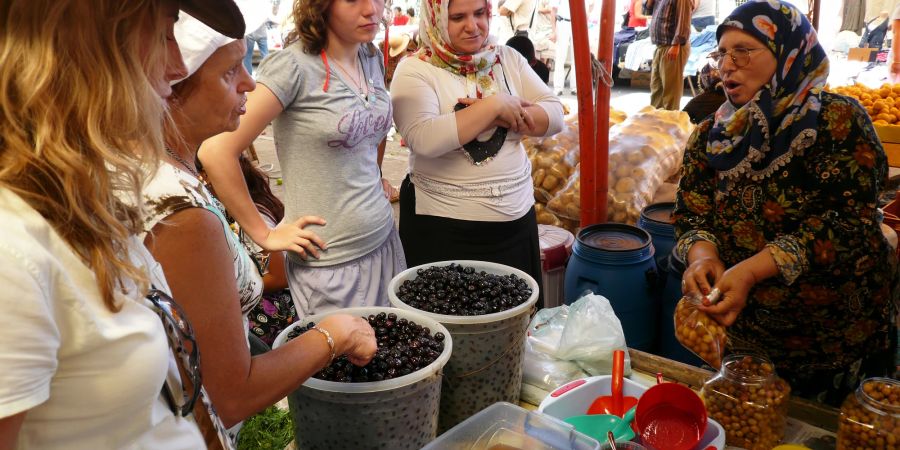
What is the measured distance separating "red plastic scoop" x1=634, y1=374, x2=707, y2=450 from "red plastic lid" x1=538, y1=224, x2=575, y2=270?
1.83 metres

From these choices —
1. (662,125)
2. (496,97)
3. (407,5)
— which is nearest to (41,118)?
(496,97)

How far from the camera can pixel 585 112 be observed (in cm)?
292

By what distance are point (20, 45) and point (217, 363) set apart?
0.52 meters

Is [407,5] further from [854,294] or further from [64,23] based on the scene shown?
[64,23]

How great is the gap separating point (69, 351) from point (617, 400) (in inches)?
42.3

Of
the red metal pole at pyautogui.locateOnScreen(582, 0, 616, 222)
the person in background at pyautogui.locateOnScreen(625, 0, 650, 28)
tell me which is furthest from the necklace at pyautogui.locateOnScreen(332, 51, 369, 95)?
the person in background at pyautogui.locateOnScreen(625, 0, 650, 28)

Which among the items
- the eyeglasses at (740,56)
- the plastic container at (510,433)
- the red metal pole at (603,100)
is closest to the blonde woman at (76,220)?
the plastic container at (510,433)

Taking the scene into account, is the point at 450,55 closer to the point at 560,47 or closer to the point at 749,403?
the point at 749,403

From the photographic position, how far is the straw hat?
21.1 ft

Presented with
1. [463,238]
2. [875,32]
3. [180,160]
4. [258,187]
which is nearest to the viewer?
[180,160]

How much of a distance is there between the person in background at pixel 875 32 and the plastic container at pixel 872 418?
9.96m

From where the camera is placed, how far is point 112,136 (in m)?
0.67

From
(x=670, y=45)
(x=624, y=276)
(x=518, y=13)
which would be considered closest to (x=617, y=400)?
(x=624, y=276)

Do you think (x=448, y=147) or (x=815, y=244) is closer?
(x=815, y=244)
